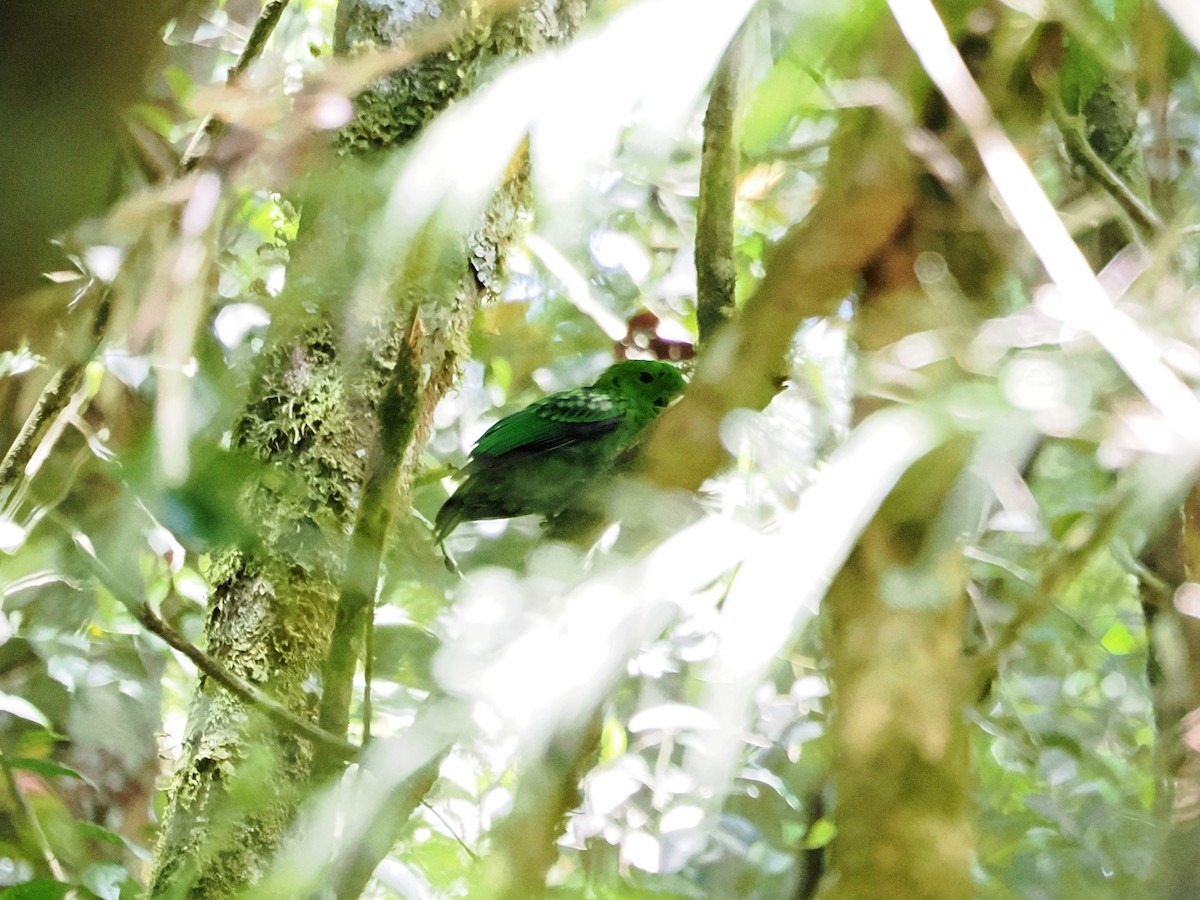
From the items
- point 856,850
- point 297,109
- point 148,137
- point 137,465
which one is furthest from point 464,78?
point 856,850

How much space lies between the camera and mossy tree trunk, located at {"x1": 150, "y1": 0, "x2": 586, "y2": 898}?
63.9 inches

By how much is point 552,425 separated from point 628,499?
158 cm

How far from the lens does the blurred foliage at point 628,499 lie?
0.66m

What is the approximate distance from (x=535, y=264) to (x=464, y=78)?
0.52m

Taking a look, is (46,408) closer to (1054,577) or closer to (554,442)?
(1054,577)

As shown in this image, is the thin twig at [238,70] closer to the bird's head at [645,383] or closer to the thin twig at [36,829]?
the thin twig at [36,829]

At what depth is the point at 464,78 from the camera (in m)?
2.20

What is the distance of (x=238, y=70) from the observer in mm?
1328

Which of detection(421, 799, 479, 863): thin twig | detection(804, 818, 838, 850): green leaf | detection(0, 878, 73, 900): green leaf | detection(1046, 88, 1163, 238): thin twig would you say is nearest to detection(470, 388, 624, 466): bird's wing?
detection(421, 799, 479, 863): thin twig

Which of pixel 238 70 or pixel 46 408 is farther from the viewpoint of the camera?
pixel 238 70

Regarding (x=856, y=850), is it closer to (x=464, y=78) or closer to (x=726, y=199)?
(x=726, y=199)

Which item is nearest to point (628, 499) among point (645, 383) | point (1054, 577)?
point (1054, 577)

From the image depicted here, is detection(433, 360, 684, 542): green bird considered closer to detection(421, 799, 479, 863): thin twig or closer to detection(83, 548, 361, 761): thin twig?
detection(421, 799, 479, 863): thin twig

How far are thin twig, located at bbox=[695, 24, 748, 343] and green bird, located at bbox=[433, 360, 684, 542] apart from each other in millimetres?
1014
